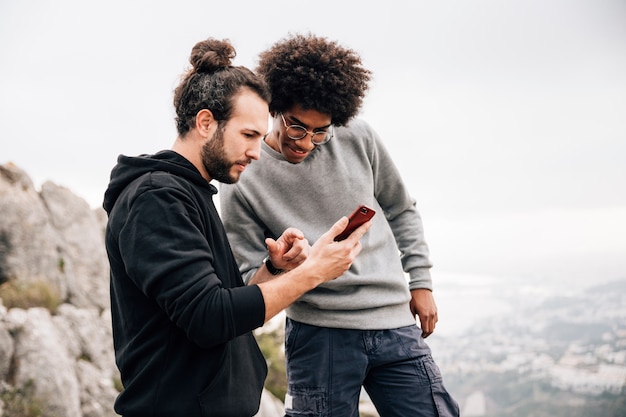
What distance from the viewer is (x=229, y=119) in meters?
2.39

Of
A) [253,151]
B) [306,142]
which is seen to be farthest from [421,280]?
[253,151]

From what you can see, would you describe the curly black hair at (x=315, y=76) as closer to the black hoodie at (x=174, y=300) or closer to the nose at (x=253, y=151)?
the nose at (x=253, y=151)

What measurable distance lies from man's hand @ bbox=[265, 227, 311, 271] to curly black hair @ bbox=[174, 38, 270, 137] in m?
0.60

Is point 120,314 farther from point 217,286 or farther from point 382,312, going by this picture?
point 382,312

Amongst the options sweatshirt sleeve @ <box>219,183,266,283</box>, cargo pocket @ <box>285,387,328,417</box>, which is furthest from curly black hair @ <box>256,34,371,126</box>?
cargo pocket @ <box>285,387,328,417</box>

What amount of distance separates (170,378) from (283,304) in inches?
18.7

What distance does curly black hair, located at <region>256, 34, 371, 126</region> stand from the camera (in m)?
3.06

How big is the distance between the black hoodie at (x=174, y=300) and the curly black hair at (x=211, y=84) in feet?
0.86

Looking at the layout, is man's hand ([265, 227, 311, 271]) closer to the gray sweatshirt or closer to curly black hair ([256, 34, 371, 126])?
the gray sweatshirt

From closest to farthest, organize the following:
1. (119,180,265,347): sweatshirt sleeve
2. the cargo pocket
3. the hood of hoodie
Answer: (119,180,265,347): sweatshirt sleeve → the hood of hoodie → the cargo pocket

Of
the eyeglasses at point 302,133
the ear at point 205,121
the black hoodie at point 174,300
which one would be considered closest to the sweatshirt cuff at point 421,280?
the eyeglasses at point 302,133

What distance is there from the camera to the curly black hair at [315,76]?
306 cm

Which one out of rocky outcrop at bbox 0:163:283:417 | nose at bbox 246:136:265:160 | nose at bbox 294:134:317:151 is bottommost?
rocky outcrop at bbox 0:163:283:417

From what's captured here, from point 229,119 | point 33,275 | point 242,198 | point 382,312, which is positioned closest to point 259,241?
point 242,198
